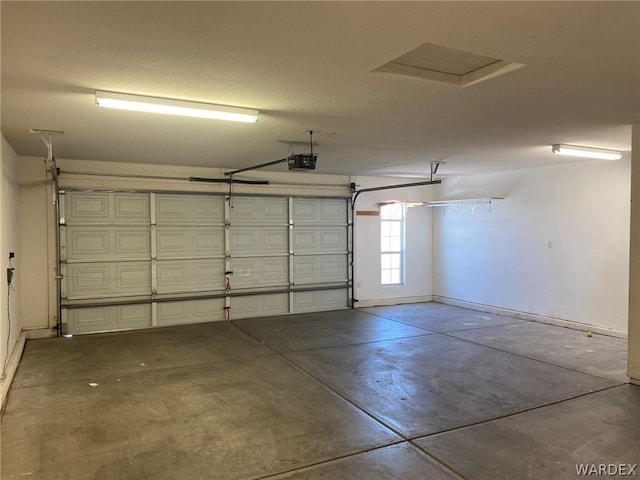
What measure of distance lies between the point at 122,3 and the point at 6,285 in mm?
4045

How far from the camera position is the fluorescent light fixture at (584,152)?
549 cm

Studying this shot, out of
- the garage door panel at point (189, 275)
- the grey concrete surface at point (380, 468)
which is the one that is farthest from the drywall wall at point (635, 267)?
the garage door panel at point (189, 275)

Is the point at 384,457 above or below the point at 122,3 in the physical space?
below

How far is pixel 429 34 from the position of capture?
2.27m

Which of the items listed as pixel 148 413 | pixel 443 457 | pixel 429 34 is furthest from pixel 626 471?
pixel 148 413

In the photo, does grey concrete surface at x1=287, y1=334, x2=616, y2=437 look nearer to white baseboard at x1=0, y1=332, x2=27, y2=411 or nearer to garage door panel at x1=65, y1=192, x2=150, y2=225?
white baseboard at x1=0, y1=332, x2=27, y2=411

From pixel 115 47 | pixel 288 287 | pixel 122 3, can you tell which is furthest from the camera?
pixel 288 287

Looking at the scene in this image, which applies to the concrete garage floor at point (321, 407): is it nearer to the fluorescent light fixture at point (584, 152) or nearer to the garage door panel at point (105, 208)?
the garage door panel at point (105, 208)

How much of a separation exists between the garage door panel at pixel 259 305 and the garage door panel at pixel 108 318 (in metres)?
1.44

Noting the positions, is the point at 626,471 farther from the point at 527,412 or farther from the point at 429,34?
the point at 429,34

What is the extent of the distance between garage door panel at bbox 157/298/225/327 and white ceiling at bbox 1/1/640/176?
3005 millimetres

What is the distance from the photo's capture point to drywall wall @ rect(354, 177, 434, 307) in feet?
29.2

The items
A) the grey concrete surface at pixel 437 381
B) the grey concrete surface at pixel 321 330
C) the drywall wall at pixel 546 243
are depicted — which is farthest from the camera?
the drywall wall at pixel 546 243

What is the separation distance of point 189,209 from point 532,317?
605cm
